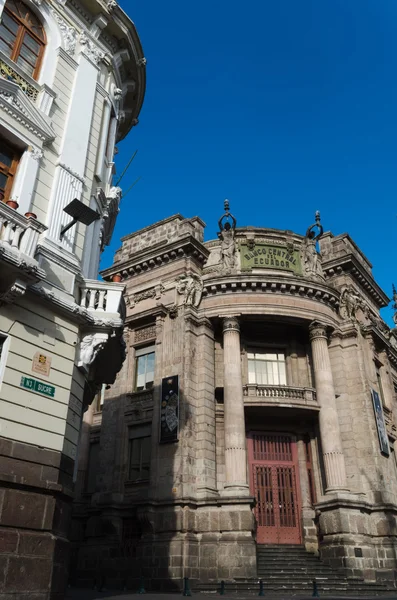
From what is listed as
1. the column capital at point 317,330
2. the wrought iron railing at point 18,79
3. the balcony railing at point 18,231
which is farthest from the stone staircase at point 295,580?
the wrought iron railing at point 18,79

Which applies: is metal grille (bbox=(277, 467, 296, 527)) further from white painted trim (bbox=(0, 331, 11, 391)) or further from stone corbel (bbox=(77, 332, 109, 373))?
white painted trim (bbox=(0, 331, 11, 391))

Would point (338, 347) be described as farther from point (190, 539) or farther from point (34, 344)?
point (34, 344)

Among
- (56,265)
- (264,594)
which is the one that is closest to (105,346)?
(56,265)

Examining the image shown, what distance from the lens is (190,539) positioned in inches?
848

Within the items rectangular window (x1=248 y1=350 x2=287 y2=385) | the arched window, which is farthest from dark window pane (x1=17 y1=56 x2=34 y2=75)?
rectangular window (x1=248 y1=350 x2=287 y2=385)

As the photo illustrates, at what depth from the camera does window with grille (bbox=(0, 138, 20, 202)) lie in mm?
12305

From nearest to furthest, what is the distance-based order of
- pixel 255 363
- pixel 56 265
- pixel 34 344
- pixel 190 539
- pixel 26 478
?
pixel 26 478
pixel 34 344
pixel 56 265
pixel 190 539
pixel 255 363

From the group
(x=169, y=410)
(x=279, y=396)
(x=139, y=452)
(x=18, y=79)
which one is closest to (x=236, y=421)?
(x=279, y=396)

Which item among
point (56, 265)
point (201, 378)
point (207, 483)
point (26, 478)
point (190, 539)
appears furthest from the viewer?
point (201, 378)

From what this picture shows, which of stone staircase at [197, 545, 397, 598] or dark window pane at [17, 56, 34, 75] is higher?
dark window pane at [17, 56, 34, 75]

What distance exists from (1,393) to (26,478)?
1.72 m

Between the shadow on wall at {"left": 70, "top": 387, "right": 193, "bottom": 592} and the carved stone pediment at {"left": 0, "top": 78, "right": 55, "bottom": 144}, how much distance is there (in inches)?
570

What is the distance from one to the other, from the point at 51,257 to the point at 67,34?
7.88m

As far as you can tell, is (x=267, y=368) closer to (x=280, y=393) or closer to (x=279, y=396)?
(x=280, y=393)
